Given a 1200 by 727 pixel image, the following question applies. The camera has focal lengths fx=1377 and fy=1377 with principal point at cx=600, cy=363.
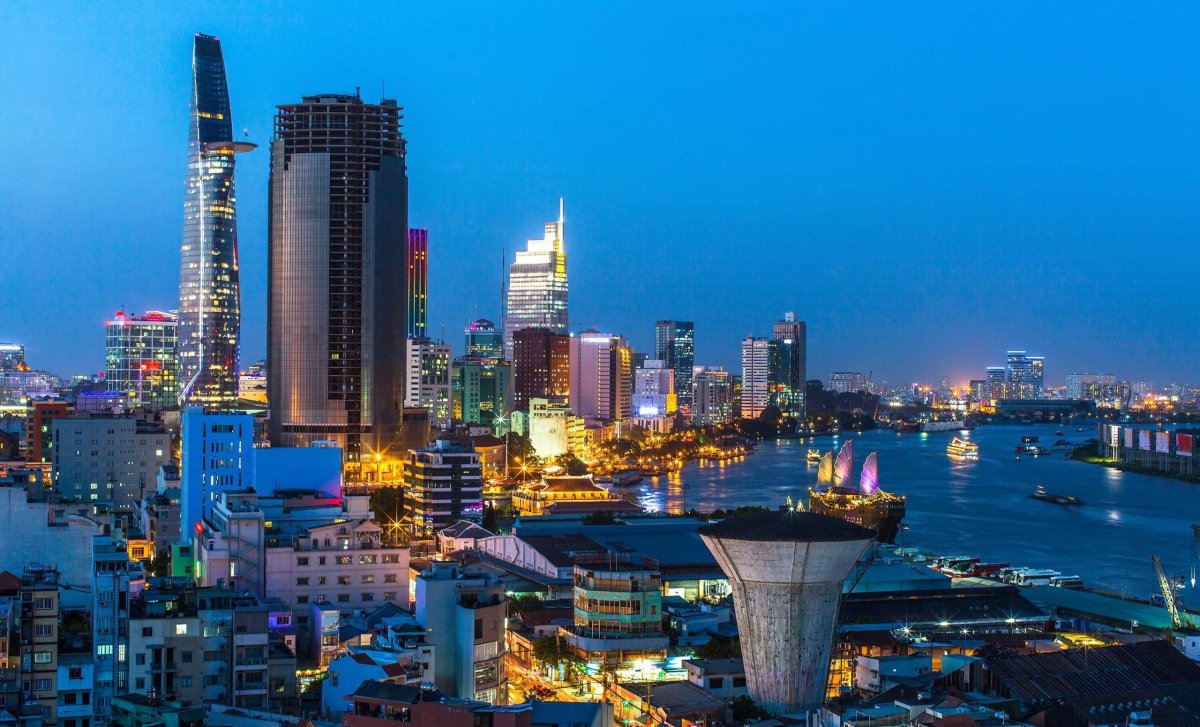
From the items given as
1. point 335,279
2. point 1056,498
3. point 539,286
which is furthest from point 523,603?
point 539,286

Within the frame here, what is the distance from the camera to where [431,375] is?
129ft

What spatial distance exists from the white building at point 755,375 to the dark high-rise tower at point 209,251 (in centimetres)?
3238

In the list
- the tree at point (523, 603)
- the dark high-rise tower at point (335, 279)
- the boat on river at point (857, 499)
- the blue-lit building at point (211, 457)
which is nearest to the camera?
the tree at point (523, 603)

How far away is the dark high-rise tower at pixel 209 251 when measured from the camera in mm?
37688

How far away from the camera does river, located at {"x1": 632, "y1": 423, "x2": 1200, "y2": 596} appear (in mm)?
18062

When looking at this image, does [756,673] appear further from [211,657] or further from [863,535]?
[211,657]

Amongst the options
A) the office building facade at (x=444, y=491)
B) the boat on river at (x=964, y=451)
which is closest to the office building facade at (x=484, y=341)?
the boat on river at (x=964, y=451)

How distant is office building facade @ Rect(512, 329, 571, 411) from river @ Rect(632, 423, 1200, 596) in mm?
7089

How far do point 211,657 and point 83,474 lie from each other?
12.0 meters

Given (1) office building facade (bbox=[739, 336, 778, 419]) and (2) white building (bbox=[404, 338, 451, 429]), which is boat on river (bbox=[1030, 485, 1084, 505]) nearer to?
(2) white building (bbox=[404, 338, 451, 429])

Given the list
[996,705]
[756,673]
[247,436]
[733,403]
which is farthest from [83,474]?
[733,403]

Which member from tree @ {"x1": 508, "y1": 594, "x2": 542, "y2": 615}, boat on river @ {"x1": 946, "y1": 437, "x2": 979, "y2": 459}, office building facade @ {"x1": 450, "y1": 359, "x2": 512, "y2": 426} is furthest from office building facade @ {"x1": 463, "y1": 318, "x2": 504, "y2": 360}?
tree @ {"x1": 508, "y1": 594, "x2": 542, "y2": 615}

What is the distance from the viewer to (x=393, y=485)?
21578 millimetres

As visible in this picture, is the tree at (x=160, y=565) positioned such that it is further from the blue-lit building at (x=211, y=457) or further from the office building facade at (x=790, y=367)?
the office building facade at (x=790, y=367)
